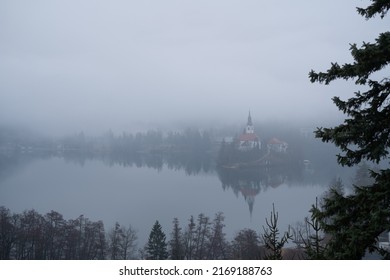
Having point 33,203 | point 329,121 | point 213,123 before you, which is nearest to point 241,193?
point 329,121

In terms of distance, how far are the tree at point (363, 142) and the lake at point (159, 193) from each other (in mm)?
18151

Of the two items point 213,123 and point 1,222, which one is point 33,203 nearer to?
point 1,222

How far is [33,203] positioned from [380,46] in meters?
33.3

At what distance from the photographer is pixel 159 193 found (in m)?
35.7

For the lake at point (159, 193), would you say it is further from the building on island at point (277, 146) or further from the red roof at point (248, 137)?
the red roof at point (248, 137)

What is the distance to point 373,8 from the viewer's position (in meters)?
2.68

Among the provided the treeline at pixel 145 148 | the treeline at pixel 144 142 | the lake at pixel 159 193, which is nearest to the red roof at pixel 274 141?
the lake at pixel 159 193

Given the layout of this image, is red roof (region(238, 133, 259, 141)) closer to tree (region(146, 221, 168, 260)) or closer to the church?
the church

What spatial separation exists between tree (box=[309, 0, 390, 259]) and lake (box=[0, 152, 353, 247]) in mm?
18151

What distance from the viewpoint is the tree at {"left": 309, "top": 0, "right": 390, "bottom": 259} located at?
2.45 m

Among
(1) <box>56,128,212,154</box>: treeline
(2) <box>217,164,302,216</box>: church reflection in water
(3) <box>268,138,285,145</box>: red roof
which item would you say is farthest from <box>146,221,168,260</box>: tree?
(1) <box>56,128,212,154</box>: treeline

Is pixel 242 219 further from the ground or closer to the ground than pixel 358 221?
closer to the ground

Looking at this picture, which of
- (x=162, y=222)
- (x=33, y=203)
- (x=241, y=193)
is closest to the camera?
(x=162, y=222)

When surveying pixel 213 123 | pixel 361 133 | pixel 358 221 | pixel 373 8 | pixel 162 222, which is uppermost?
pixel 213 123
